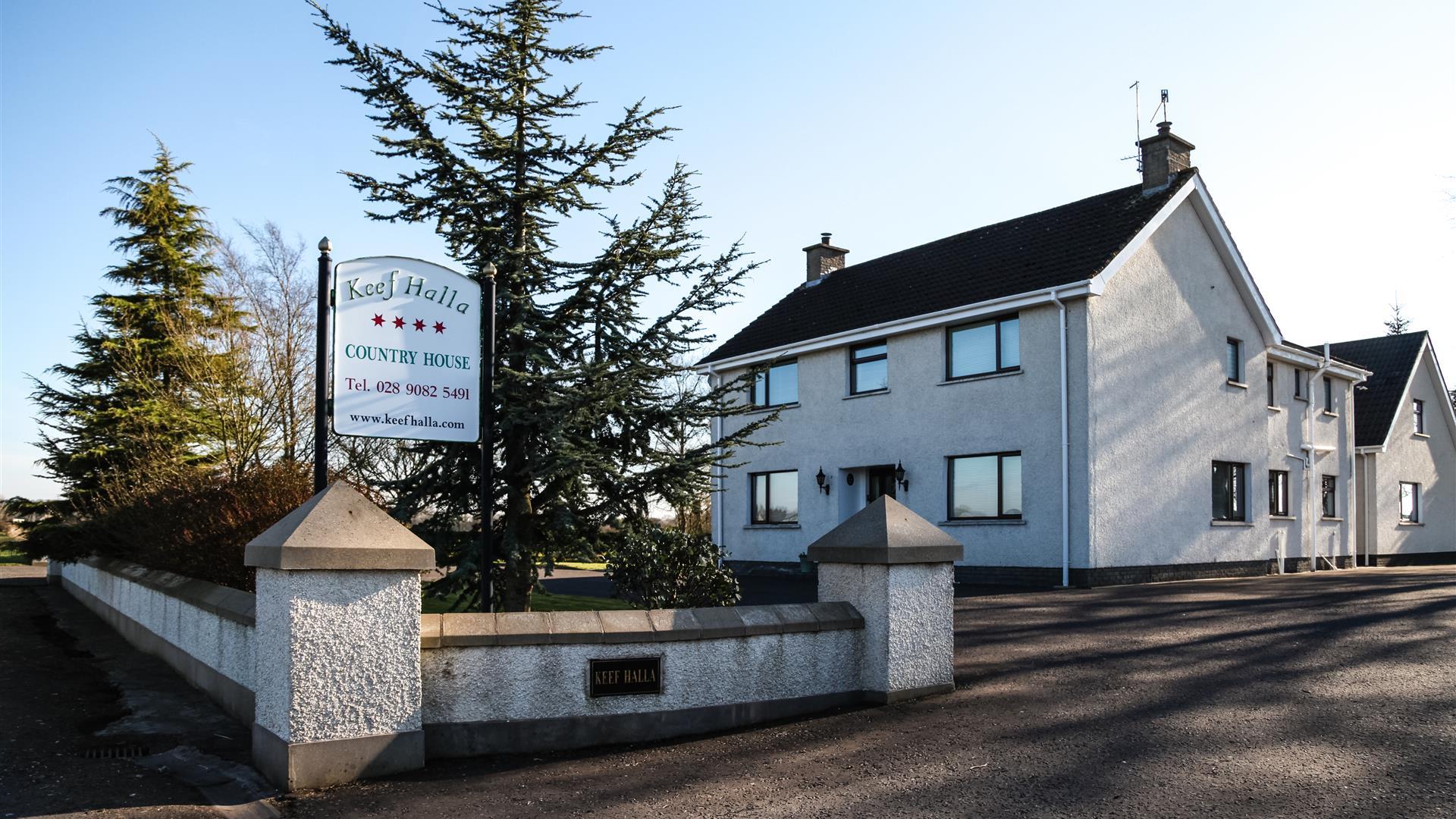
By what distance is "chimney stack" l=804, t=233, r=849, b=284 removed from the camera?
91.6 ft

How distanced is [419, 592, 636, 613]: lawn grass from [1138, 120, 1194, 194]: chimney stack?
45.0 feet

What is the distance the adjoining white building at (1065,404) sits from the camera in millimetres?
18375

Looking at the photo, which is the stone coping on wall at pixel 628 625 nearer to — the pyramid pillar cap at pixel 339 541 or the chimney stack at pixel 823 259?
the pyramid pillar cap at pixel 339 541

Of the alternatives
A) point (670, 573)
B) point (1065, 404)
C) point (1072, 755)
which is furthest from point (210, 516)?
point (1065, 404)

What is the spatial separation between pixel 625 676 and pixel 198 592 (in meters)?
4.90

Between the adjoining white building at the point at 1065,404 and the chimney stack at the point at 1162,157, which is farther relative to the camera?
the chimney stack at the point at 1162,157

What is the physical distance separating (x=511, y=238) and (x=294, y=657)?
561 cm

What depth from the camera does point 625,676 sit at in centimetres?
713

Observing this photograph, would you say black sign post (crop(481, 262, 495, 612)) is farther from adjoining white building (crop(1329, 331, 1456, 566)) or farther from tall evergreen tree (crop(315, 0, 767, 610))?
adjoining white building (crop(1329, 331, 1456, 566))

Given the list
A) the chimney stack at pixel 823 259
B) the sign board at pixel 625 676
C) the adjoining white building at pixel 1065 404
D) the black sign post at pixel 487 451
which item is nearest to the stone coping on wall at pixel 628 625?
the sign board at pixel 625 676

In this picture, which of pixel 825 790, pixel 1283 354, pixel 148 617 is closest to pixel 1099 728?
pixel 825 790

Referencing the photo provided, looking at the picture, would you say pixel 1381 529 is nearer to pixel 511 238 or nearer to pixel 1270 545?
pixel 1270 545

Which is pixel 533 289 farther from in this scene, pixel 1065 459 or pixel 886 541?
pixel 1065 459

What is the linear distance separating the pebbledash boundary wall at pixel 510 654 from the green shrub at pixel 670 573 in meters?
1.00
